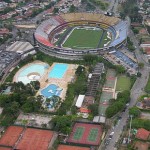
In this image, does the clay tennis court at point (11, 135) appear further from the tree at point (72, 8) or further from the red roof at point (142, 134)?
the tree at point (72, 8)

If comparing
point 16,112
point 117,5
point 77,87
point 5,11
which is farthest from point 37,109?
point 117,5

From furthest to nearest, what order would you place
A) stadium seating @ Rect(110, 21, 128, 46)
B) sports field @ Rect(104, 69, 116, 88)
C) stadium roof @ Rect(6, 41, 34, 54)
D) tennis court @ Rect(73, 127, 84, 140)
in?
stadium roof @ Rect(6, 41, 34, 54) → stadium seating @ Rect(110, 21, 128, 46) → sports field @ Rect(104, 69, 116, 88) → tennis court @ Rect(73, 127, 84, 140)

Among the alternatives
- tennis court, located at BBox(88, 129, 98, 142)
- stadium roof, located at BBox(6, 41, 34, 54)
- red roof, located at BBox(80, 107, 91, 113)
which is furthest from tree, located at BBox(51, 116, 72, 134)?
stadium roof, located at BBox(6, 41, 34, 54)

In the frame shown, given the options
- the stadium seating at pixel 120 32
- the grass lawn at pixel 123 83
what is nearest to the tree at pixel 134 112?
the grass lawn at pixel 123 83

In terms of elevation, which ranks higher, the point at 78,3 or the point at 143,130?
the point at 143,130

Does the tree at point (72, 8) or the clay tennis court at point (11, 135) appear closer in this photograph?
the clay tennis court at point (11, 135)

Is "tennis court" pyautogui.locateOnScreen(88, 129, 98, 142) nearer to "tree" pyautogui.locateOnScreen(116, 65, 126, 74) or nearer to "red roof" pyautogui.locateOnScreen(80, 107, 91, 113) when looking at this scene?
"red roof" pyautogui.locateOnScreen(80, 107, 91, 113)

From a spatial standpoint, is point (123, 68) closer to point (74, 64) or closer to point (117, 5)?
point (74, 64)
